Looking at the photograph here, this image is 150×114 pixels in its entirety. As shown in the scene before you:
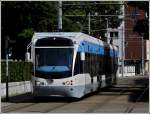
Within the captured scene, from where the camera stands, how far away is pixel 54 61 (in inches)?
1107

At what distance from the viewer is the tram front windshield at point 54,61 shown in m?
28.1

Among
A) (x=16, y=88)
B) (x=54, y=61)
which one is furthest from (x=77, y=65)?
(x=16, y=88)

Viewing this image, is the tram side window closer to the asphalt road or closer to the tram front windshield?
the tram front windshield

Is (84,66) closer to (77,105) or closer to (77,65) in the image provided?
(77,65)

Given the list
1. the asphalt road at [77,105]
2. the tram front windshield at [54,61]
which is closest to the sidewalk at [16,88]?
the asphalt road at [77,105]

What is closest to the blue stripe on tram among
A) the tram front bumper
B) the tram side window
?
the tram side window

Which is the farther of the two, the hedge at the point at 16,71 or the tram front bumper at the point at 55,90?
the hedge at the point at 16,71

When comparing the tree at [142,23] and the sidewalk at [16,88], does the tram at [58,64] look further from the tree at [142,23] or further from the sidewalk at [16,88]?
the tree at [142,23]

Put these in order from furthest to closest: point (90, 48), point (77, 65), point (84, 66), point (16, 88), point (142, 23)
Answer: point (142, 23)
point (16, 88)
point (90, 48)
point (84, 66)
point (77, 65)

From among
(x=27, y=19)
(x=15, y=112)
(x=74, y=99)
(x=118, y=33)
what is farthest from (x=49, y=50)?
(x=118, y=33)

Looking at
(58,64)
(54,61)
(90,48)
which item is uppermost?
(90,48)

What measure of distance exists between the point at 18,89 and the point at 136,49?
8119cm

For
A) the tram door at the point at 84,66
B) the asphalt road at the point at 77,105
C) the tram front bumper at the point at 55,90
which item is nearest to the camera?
the asphalt road at the point at 77,105

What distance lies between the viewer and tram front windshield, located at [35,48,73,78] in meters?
28.1
